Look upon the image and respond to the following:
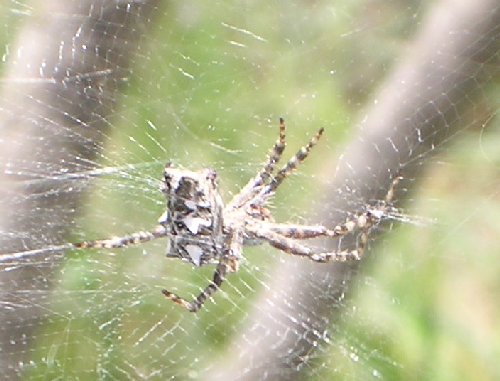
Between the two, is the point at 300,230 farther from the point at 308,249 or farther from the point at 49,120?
the point at 49,120

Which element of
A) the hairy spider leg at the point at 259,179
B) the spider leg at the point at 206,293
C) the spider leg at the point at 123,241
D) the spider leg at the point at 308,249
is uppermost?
the hairy spider leg at the point at 259,179

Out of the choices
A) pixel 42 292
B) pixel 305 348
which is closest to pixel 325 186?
pixel 305 348

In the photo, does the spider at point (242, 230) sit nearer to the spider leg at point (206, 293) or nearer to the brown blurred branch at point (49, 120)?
the spider leg at point (206, 293)

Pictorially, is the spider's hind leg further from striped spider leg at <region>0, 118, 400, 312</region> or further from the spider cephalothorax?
the spider cephalothorax

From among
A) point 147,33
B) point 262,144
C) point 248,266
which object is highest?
point 147,33

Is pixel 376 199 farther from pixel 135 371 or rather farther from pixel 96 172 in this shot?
pixel 135 371

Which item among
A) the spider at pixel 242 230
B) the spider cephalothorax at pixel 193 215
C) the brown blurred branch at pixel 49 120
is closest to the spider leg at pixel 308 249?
the spider at pixel 242 230
